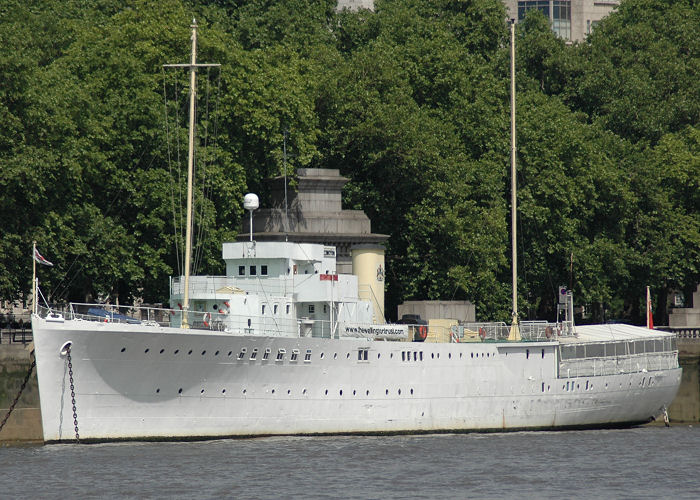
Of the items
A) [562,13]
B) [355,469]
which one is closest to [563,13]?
[562,13]

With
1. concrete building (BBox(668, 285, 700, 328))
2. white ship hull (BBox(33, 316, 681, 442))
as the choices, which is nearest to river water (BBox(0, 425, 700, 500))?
white ship hull (BBox(33, 316, 681, 442))

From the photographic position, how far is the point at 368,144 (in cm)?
7825

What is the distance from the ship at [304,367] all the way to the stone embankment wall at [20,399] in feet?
14.7

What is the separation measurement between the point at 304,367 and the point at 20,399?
53.1 feet

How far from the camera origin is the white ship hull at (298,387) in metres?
47.5

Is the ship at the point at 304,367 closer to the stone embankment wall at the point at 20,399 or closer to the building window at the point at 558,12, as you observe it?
the stone embankment wall at the point at 20,399

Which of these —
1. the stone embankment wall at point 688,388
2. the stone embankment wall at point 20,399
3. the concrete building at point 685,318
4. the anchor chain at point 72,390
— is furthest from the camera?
the concrete building at point 685,318

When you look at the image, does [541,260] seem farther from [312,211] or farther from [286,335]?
[286,335]

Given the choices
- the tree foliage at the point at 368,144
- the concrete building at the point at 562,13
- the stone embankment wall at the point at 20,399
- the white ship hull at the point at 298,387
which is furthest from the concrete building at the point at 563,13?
the white ship hull at the point at 298,387

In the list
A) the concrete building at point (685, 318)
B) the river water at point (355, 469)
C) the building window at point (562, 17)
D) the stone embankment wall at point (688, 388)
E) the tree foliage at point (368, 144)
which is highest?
the building window at point (562, 17)

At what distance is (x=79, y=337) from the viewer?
47.2 m

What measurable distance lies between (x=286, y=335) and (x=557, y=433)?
1182cm

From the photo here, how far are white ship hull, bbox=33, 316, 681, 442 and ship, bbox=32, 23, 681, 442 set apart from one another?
5cm

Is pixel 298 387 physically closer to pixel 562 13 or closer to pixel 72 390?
pixel 72 390
